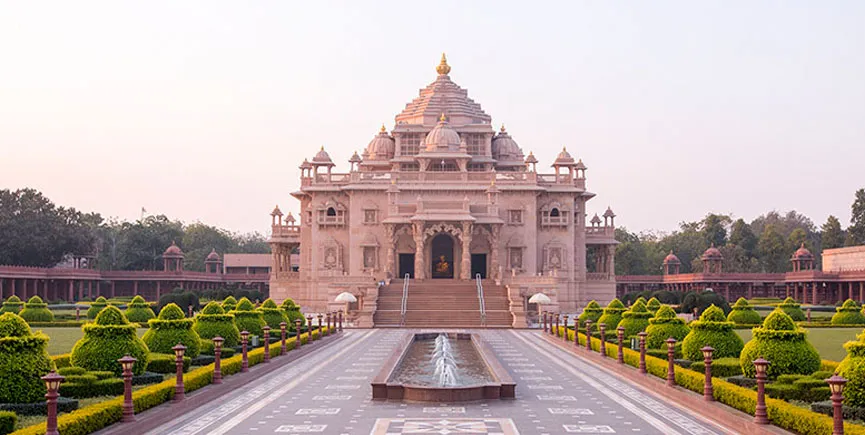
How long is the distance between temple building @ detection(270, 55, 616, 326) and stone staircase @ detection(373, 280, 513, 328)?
0.97m

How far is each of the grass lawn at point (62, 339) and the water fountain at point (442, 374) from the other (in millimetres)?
9069

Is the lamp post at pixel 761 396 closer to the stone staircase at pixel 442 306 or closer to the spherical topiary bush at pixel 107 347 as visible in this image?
the spherical topiary bush at pixel 107 347

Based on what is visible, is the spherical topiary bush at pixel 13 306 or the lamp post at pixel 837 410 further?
the spherical topiary bush at pixel 13 306

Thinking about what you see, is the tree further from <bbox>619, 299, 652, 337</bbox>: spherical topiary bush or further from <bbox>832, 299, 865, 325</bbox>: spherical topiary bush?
<bbox>619, 299, 652, 337</bbox>: spherical topiary bush

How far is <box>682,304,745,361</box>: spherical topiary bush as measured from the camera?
2177 cm

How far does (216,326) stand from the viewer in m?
26.8

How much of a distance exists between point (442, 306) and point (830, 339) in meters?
20.2

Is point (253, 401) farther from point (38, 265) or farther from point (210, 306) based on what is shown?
point (38, 265)

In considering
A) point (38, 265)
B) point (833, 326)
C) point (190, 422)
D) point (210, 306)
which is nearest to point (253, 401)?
point (190, 422)

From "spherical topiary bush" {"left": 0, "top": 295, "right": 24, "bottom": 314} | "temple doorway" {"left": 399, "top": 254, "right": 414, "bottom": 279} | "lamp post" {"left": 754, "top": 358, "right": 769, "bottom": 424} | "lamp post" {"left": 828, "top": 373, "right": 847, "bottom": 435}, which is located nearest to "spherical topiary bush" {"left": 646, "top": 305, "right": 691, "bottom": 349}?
"lamp post" {"left": 754, "top": 358, "right": 769, "bottom": 424}

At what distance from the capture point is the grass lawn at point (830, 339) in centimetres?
2580

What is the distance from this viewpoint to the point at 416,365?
86.2ft

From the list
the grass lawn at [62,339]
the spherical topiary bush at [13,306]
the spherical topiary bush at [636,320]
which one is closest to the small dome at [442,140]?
the spherical topiary bush at [13,306]

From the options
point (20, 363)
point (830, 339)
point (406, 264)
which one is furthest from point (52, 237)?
point (20, 363)
